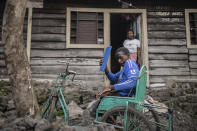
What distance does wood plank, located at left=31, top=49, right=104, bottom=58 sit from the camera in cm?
686

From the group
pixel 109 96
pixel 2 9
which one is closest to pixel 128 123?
pixel 109 96

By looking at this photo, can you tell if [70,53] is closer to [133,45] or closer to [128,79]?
[133,45]

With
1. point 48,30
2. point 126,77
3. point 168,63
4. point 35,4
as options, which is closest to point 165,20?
point 168,63

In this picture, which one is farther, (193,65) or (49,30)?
(193,65)

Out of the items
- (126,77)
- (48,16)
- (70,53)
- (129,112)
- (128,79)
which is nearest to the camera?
(129,112)

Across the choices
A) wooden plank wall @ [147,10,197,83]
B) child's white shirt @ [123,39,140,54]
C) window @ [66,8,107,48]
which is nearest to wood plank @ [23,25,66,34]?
window @ [66,8,107,48]

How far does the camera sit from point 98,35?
7.12 metres

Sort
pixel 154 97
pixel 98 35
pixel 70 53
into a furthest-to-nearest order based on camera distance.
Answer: pixel 98 35 < pixel 70 53 < pixel 154 97

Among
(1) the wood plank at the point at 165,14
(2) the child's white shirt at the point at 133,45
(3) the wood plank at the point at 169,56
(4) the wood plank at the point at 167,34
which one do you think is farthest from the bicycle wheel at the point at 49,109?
(1) the wood plank at the point at 165,14

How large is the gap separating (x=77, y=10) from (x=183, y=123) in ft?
16.0

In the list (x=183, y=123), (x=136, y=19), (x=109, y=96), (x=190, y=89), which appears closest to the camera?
(x=109, y=96)

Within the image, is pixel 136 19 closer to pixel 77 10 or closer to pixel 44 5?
pixel 77 10

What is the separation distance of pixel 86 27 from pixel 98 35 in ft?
1.66

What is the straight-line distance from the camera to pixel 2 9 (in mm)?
6984
